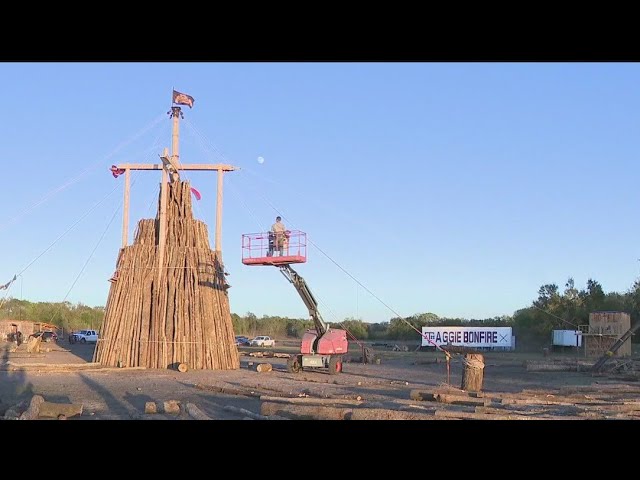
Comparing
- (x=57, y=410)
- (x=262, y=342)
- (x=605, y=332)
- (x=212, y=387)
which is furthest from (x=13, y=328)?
(x=57, y=410)

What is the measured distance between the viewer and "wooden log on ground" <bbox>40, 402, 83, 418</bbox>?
470 inches

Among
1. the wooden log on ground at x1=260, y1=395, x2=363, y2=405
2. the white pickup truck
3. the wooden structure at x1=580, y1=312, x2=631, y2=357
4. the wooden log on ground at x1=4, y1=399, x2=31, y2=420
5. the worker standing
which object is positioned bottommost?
the white pickup truck

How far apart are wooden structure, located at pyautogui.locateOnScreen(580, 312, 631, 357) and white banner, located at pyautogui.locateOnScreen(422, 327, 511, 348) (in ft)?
48.8

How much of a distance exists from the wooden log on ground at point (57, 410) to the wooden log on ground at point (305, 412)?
3.25m

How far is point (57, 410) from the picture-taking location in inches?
478

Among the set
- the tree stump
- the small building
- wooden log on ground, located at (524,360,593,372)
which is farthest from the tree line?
the tree stump

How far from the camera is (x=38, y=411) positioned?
1180cm

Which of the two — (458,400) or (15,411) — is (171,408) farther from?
(458,400)

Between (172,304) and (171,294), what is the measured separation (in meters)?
0.39

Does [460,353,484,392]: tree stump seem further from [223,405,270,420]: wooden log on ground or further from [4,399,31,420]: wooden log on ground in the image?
[4,399,31,420]: wooden log on ground
